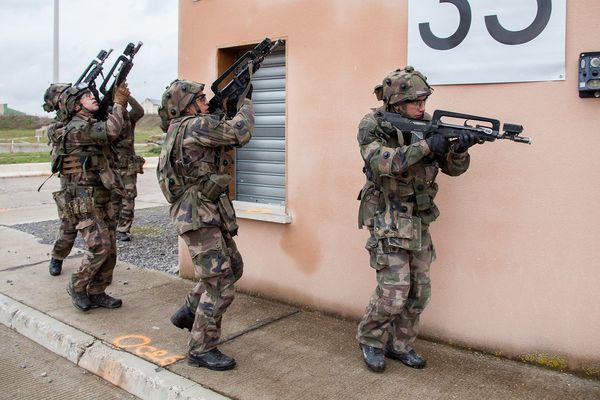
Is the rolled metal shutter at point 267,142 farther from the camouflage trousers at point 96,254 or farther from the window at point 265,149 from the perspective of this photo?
the camouflage trousers at point 96,254

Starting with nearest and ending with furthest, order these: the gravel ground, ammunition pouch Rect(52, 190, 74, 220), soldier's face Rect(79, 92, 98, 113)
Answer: soldier's face Rect(79, 92, 98, 113) < ammunition pouch Rect(52, 190, 74, 220) < the gravel ground

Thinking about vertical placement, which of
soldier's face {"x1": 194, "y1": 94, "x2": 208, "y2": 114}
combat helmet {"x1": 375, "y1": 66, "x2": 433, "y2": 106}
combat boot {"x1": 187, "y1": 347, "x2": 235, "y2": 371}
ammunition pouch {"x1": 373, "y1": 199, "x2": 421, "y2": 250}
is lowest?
combat boot {"x1": 187, "y1": 347, "x2": 235, "y2": 371}

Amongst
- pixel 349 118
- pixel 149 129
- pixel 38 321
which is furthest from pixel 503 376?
pixel 149 129

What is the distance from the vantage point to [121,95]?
4711 mm

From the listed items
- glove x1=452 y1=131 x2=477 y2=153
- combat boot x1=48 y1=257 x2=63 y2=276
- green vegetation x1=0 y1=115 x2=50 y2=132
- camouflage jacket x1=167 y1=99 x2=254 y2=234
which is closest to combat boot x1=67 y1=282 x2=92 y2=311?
combat boot x1=48 y1=257 x2=63 y2=276

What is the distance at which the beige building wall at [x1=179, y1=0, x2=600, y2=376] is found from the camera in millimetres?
3434

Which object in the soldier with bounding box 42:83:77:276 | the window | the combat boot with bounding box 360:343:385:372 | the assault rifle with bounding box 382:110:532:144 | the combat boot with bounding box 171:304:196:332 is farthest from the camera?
the soldier with bounding box 42:83:77:276

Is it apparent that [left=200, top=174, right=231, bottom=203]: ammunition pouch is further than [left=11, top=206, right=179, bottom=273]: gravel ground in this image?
No

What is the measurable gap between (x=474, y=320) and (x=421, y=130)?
1.50 m

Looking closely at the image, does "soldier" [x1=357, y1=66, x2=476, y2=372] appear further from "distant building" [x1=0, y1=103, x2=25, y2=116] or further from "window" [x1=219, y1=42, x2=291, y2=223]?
"distant building" [x1=0, y1=103, x2=25, y2=116]

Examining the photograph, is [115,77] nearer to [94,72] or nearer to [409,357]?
[94,72]

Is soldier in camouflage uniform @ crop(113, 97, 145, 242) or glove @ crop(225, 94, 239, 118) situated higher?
glove @ crop(225, 94, 239, 118)

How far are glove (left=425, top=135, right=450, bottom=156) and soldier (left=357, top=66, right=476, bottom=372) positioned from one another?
98mm

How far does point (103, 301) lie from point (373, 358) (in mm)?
2664
